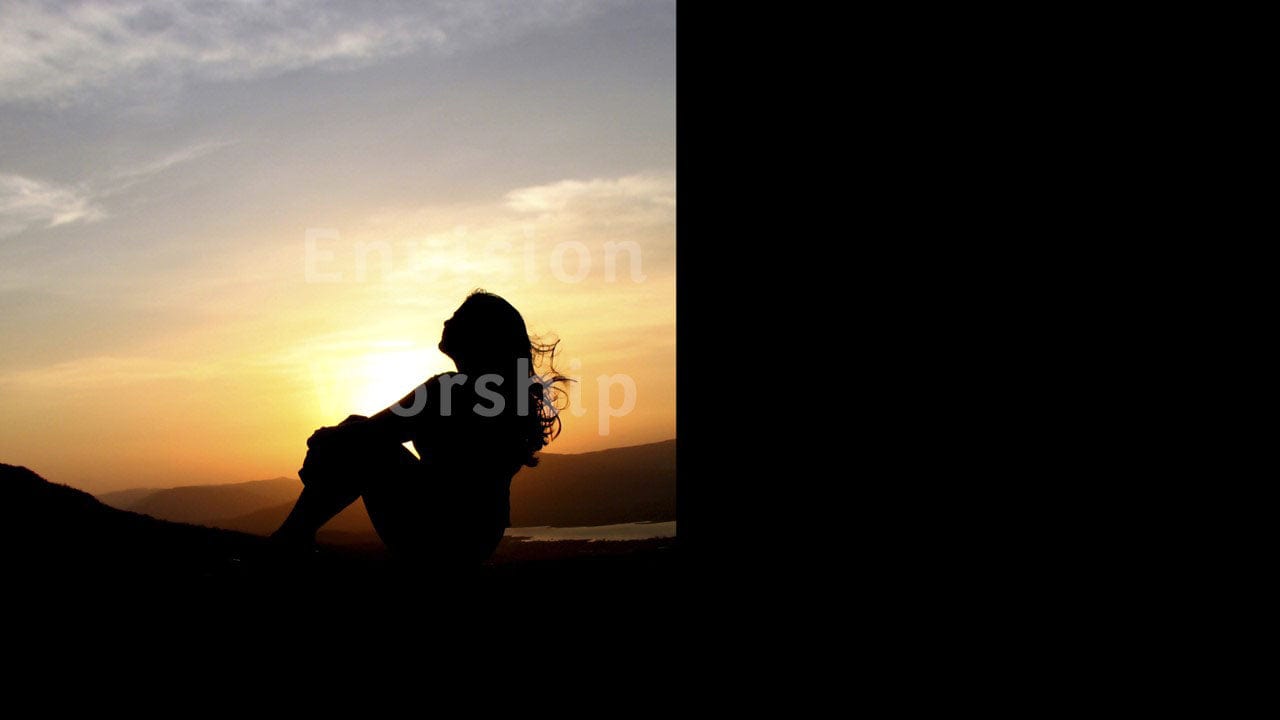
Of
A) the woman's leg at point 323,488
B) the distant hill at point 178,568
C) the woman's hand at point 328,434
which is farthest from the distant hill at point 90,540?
the woman's hand at point 328,434

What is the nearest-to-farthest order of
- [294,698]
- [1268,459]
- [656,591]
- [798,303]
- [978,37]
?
[1268,459], [978,37], [798,303], [294,698], [656,591]

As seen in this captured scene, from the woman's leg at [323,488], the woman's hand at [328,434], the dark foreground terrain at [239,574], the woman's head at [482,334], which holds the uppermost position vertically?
the woman's head at [482,334]

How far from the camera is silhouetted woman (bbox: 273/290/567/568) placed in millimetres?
3438

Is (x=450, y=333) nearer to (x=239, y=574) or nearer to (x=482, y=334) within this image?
(x=482, y=334)

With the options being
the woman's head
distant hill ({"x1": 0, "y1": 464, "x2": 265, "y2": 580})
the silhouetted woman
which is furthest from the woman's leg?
the woman's head

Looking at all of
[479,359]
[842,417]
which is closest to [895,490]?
[842,417]

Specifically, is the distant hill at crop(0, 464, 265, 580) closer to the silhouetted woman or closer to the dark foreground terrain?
the dark foreground terrain

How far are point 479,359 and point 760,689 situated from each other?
195cm

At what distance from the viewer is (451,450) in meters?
3.71

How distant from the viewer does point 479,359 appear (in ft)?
12.4

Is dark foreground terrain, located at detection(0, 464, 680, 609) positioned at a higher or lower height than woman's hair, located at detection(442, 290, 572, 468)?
lower

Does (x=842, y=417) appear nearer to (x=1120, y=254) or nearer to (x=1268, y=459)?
(x=1120, y=254)

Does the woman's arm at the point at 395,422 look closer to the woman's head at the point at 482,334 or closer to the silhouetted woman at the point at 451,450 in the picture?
the silhouetted woman at the point at 451,450

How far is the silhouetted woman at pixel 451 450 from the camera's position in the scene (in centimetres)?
344
